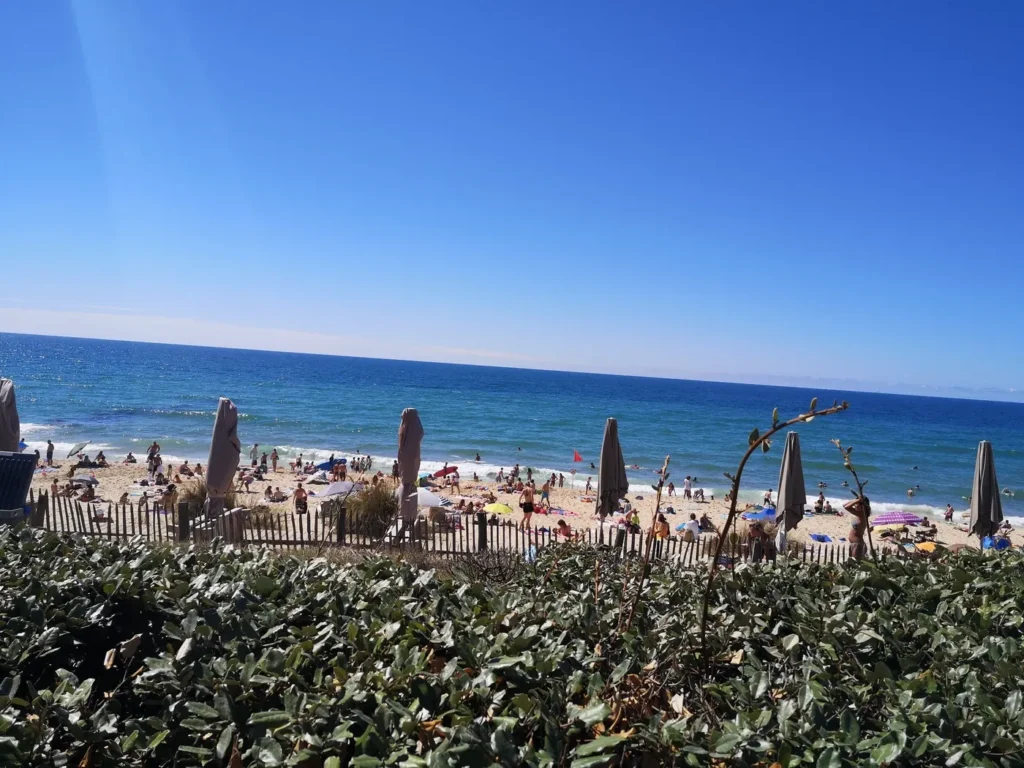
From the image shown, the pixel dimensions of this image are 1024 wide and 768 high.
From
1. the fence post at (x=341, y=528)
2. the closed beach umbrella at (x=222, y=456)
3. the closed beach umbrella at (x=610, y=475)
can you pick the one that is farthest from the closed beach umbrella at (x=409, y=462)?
the closed beach umbrella at (x=610, y=475)

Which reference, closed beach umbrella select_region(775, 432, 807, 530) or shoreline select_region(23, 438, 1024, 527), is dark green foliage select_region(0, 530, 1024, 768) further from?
shoreline select_region(23, 438, 1024, 527)

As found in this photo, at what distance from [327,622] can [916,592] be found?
9.20 feet

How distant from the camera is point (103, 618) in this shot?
9.34 ft

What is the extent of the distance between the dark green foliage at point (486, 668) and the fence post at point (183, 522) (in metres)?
7.24

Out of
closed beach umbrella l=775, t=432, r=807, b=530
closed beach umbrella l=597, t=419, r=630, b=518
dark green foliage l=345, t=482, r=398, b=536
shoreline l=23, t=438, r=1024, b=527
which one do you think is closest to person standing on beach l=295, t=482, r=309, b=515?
dark green foliage l=345, t=482, r=398, b=536

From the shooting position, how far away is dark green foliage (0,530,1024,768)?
6.25 feet

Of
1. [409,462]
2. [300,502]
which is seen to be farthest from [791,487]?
[300,502]

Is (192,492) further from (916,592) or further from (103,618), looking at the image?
(916,592)

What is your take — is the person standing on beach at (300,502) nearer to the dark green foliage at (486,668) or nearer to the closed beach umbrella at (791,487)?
the closed beach umbrella at (791,487)

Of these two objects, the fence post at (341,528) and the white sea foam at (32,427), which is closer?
the fence post at (341,528)

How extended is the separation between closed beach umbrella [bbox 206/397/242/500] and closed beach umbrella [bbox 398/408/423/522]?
294 cm

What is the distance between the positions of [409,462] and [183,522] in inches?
158

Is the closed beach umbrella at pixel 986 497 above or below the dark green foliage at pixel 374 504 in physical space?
above

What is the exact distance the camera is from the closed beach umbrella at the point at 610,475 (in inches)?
486
